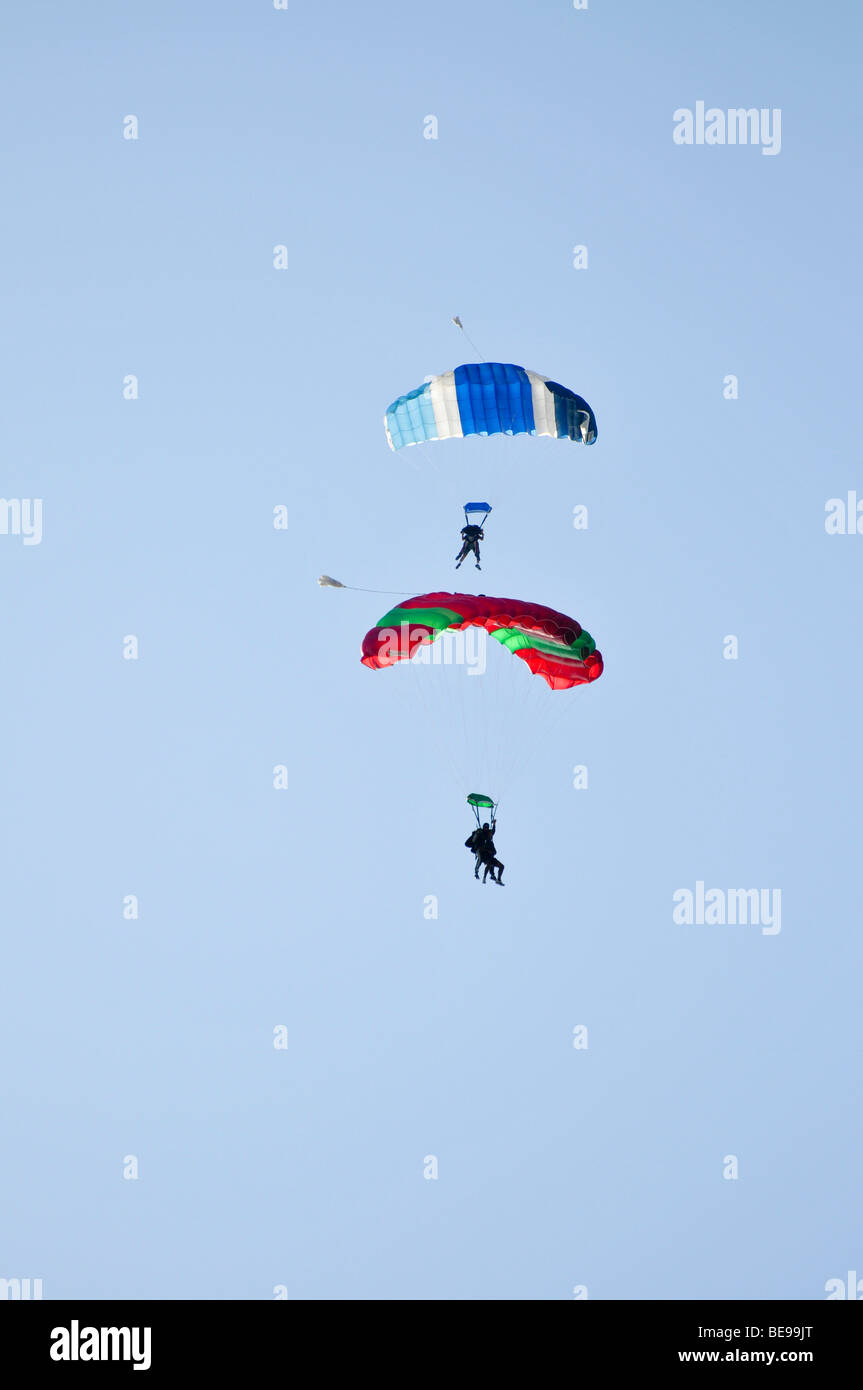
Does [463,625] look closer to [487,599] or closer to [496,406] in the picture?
[487,599]

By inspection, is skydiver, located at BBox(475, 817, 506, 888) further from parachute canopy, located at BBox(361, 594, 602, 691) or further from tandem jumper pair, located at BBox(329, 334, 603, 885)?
parachute canopy, located at BBox(361, 594, 602, 691)

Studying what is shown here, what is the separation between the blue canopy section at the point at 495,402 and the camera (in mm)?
38656

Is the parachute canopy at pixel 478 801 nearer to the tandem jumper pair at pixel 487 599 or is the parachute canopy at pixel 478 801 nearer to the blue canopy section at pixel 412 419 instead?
the tandem jumper pair at pixel 487 599

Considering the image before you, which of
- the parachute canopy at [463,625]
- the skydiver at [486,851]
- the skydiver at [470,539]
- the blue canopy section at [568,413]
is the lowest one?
the skydiver at [486,851]

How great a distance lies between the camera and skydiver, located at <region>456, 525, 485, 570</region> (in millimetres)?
39719

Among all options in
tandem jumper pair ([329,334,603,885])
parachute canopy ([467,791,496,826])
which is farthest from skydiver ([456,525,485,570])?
parachute canopy ([467,791,496,826])

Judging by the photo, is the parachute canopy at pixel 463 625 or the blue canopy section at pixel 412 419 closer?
the parachute canopy at pixel 463 625

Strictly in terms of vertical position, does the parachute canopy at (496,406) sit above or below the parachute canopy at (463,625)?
above

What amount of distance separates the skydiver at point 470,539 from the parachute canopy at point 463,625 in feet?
5.00

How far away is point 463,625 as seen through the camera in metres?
37.2

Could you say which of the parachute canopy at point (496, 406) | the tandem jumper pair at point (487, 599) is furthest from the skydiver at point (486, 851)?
the parachute canopy at point (496, 406)

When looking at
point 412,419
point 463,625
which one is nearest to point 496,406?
point 412,419
